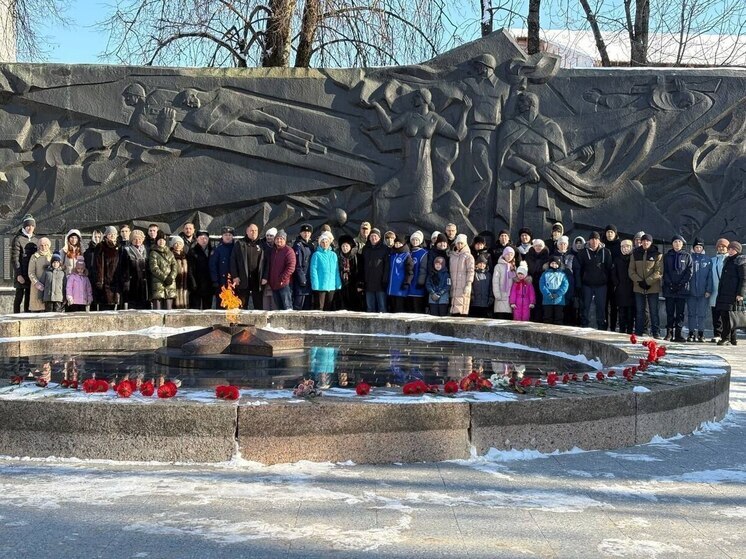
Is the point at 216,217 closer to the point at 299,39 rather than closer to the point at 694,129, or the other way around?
the point at 299,39

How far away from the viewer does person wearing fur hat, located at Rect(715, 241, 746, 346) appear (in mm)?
12148

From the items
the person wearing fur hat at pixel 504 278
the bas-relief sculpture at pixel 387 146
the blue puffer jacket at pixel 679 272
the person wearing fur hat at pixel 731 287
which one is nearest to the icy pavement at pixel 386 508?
the person wearing fur hat at pixel 504 278

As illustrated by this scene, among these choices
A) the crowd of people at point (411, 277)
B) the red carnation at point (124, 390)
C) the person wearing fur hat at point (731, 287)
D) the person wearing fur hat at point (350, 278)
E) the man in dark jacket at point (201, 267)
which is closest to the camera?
the red carnation at point (124, 390)

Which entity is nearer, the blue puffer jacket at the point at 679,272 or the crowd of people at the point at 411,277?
the crowd of people at the point at 411,277

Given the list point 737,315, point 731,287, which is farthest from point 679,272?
point 737,315

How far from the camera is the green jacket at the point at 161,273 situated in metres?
12.1

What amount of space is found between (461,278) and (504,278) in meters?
0.53

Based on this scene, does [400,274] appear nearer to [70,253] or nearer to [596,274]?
[596,274]

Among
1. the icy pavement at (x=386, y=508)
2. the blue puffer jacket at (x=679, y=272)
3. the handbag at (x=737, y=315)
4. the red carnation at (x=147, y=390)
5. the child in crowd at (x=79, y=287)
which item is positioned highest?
the blue puffer jacket at (x=679, y=272)

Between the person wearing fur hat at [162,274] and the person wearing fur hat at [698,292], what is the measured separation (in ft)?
20.7

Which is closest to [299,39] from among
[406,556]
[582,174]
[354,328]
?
[582,174]

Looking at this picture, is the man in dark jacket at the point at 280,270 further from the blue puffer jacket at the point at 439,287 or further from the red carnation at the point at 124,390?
the red carnation at the point at 124,390

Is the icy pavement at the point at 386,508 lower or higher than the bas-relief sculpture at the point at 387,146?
lower

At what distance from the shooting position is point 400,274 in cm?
1255
